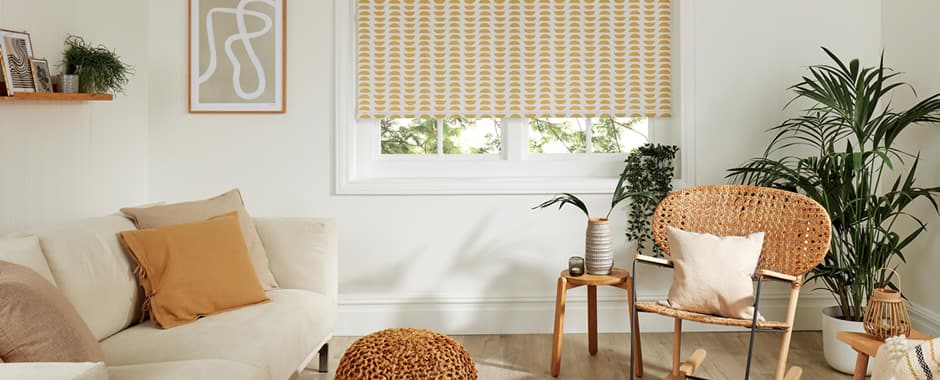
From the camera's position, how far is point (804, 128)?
370 centimetres

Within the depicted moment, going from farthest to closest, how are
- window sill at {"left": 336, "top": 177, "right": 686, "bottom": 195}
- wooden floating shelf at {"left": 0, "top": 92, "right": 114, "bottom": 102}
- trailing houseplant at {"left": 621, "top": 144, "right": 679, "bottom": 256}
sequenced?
1. window sill at {"left": 336, "top": 177, "right": 686, "bottom": 195}
2. trailing houseplant at {"left": 621, "top": 144, "right": 679, "bottom": 256}
3. wooden floating shelf at {"left": 0, "top": 92, "right": 114, "bottom": 102}

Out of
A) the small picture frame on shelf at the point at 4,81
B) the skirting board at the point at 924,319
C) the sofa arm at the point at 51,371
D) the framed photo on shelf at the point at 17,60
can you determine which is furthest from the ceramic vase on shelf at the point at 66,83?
the skirting board at the point at 924,319

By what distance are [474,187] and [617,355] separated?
1.13 m

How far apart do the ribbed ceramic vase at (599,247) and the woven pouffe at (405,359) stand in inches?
45.3

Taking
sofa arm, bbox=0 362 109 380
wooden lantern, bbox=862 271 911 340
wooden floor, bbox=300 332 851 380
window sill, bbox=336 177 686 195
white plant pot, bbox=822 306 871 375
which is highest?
window sill, bbox=336 177 686 195

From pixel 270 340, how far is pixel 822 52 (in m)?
3.15

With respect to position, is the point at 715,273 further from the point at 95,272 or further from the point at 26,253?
the point at 26,253

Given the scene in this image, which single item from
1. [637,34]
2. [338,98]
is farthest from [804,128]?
[338,98]

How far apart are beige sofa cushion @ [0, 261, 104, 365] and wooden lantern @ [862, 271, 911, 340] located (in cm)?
232

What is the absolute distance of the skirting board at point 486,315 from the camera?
376 cm

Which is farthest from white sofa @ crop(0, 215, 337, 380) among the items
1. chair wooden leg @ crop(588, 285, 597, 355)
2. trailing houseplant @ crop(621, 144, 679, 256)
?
trailing houseplant @ crop(621, 144, 679, 256)

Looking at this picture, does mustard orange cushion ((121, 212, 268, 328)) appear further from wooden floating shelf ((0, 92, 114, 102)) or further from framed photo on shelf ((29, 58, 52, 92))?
framed photo on shelf ((29, 58, 52, 92))

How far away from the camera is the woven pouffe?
2.07 metres

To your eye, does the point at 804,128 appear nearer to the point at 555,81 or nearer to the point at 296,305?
the point at 555,81
